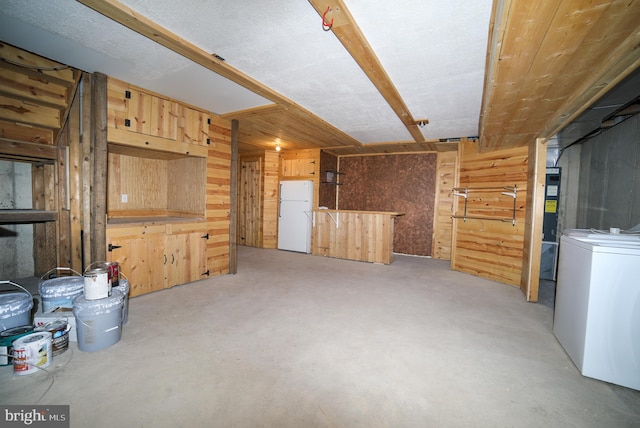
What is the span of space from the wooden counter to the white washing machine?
323 cm

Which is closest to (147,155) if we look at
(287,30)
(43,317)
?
(43,317)

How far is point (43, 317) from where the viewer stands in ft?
6.55

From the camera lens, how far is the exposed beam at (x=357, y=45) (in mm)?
1647

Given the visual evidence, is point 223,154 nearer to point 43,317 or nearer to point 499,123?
point 43,317

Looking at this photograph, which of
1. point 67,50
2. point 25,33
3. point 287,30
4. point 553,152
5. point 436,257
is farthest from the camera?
point 436,257

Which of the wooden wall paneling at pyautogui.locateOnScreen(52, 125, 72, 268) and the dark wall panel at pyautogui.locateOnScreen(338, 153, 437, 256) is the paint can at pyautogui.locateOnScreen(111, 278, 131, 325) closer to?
the wooden wall paneling at pyautogui.locateOnScreen(52, 125, 72, 268)

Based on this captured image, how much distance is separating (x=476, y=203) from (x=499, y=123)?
1.92 m

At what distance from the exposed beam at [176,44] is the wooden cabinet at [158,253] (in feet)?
6.47

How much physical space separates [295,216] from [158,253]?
3353mm

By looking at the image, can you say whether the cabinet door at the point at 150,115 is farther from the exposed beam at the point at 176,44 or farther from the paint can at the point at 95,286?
the paint can at the point at 95,286

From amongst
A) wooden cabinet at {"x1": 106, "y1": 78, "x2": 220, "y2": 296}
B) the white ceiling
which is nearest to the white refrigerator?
wooden cabinet at {"x1": 106, "y1": 78, "x2": 220, "y2": 296}

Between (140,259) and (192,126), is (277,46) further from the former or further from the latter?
(140,259)

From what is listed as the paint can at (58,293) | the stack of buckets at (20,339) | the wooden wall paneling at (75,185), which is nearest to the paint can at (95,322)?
the stack of buckets at (20,339)

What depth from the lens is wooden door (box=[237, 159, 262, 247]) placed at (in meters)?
6.81
